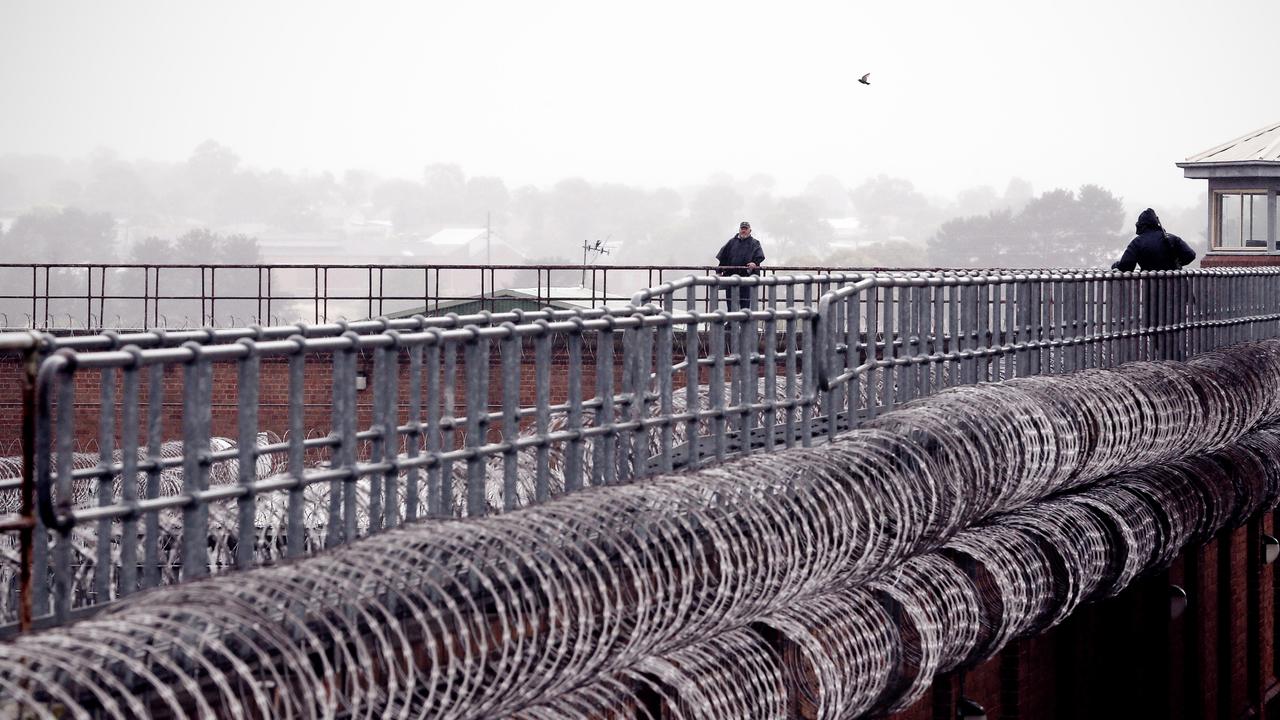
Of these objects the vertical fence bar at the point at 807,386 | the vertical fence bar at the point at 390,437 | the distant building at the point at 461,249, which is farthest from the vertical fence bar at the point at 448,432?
the distant building at the point at 461,249

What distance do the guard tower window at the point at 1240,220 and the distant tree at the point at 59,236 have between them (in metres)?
84.5

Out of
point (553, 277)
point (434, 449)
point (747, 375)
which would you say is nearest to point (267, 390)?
point (747, 375)

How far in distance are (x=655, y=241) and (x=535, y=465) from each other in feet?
401

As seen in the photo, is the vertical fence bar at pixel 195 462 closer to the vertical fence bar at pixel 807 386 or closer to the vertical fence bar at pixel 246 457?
the vertical fence bar at pixel 246 457

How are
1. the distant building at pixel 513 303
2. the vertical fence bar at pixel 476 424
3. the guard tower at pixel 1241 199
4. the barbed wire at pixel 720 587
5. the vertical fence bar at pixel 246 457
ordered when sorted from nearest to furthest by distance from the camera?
the barbed wire at pixel 720 587 → the vertical fence bar at pixel 246 457 → the vertical fence bar at pixel 476 424 → the distant building at pixel 513 303 → the guard tower at pixel 1241 199

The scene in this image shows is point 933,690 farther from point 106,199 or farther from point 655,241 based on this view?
point 106,199

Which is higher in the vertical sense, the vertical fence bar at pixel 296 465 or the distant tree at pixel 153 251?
the distant tree at pixel 153 251

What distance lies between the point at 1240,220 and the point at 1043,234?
3174 inches

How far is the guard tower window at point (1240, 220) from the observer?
28.6 metres

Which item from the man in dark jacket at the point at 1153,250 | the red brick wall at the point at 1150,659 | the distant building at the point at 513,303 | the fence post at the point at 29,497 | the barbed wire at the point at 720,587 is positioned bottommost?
the red brick wall at the point at 1150,659

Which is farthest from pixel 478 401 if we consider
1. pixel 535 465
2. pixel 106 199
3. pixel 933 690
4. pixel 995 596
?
pixel 106 199

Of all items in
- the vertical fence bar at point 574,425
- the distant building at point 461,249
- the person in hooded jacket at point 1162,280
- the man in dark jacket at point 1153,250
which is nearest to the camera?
the vertical fence bar at point 574,425

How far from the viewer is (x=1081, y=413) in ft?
40.2

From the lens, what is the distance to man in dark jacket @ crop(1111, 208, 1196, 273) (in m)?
18.5
